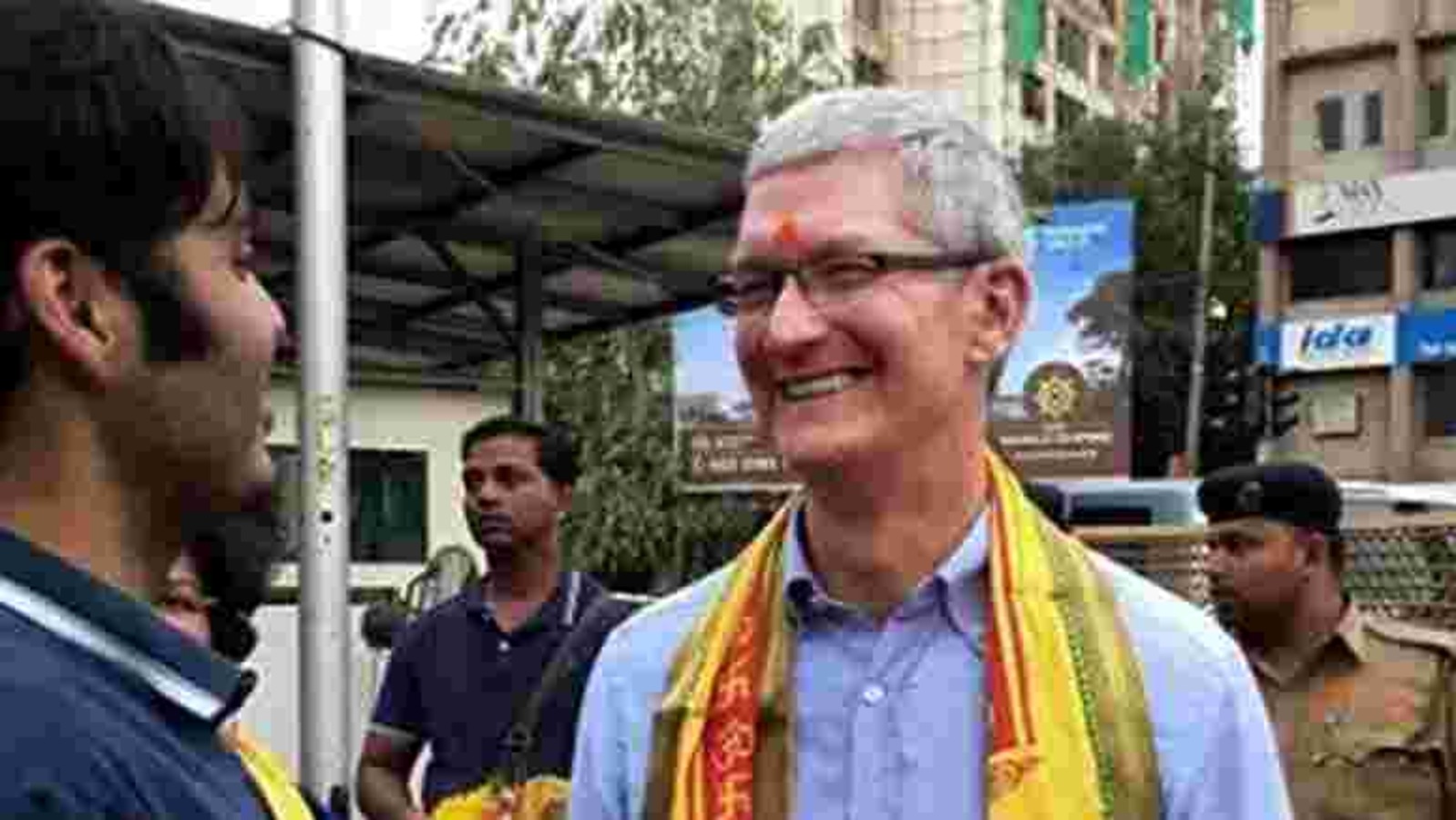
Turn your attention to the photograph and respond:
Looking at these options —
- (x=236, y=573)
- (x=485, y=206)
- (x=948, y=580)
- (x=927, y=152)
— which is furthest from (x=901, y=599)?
(x=485, y=206)

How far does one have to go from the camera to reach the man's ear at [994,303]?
6.64 ft

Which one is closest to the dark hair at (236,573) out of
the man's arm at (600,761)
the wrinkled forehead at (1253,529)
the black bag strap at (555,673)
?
the black bag strap at (555,673)

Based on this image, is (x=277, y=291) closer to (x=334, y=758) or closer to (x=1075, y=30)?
(x=334, y=758)

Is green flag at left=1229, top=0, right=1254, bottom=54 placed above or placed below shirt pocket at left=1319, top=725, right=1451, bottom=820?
above

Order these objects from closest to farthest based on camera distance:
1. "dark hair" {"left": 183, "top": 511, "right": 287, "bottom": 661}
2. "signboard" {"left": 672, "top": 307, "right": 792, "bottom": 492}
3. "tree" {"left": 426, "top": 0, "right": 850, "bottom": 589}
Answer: "dark hair" {"left": 183, "top": 511, "right": 287, "bottom": 661}, "tree" {"left": 426, "top": 0, "right": 850, "bottom": 589}, "signboard" {"left": 672, "top": 307, "right": 792, "bottom": 492}

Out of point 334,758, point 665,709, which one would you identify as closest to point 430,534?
point 334,758

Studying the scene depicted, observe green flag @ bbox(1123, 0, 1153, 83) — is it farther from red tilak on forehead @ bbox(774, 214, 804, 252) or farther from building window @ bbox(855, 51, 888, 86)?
red tilak on forehead @ bbox(774, 214, 804, 252)

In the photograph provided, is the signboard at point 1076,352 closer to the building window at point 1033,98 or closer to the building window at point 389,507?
the building window at point 389,507

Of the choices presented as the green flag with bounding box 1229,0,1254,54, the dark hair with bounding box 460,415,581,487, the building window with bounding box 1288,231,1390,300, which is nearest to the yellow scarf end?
the dark hair with bounding box 460,415,581,487

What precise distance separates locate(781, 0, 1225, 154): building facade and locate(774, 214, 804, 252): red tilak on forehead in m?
39.4

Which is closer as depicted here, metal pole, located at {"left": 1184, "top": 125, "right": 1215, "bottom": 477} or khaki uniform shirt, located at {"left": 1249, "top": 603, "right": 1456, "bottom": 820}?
khaki uniform shirt, located at {"left": 1249, "top": 603, "right": 1456, "bottom": 820}

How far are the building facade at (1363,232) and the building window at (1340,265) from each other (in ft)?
0.07

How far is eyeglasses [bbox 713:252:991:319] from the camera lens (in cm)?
197

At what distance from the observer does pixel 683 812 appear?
197 cm
